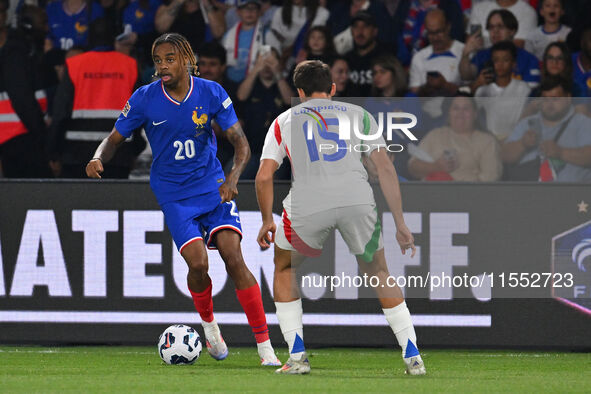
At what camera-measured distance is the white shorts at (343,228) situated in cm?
620

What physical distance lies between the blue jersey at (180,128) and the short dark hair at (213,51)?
306 cm

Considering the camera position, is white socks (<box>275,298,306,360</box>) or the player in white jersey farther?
white socks (<box>275,298,306,360</box>)

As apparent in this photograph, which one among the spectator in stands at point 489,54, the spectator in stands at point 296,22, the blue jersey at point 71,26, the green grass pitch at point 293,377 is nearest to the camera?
the green grass pitch at point 293,377

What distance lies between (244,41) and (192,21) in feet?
2.41

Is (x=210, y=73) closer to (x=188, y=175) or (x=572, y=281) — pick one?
(x=188, y=175)

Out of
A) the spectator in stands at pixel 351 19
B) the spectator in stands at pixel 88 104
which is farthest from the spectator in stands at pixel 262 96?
the spectator in stands at pixel 88 104

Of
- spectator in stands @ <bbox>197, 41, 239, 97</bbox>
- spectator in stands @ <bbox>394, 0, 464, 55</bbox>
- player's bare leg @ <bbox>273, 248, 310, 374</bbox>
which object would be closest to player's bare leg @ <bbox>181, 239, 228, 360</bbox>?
player's bare leg @ <bbox>273, 248, 310, 374</bbox>

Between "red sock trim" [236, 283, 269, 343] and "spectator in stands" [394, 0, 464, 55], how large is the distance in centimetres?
453

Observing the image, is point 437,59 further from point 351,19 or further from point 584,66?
point 584,66

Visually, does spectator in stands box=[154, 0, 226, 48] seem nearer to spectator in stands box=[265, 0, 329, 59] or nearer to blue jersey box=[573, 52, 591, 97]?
A: spectator in stands box=[265, 0, 329, 59]

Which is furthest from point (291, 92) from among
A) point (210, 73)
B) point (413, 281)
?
point (413, 281)

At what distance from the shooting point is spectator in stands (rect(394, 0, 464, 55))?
10.9 m

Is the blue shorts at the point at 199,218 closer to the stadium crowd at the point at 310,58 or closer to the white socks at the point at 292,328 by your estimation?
the white socks at the point at 292,328

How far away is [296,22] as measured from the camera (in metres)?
11.3
